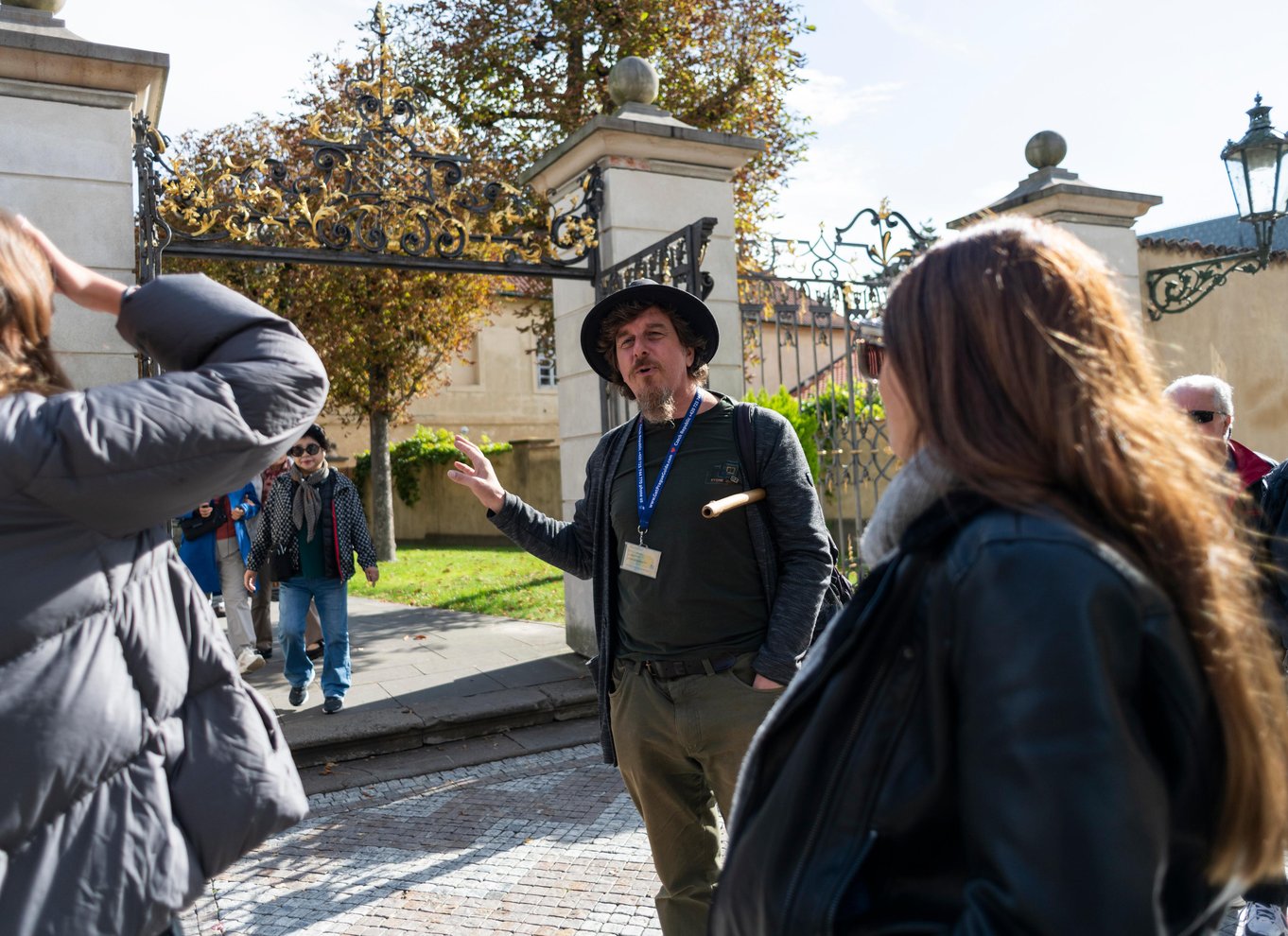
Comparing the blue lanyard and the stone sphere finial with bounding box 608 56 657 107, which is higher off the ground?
the stone sphere finial with bounding box 608 56 657 107

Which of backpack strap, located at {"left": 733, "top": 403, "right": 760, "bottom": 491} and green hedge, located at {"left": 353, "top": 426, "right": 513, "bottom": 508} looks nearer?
backpack strap, located at {"left": 733, "top": 403, "right": 760, "bottom": 491}

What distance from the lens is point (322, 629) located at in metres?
6.30

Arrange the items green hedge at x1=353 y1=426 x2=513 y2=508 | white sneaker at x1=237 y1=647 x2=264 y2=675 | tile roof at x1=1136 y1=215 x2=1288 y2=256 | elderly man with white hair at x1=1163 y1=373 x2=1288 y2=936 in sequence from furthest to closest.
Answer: green hedge at x1=353 y1=426 x2=513 y2=508 < tile roof at x1=1136 y1=215 x2=1288 y2=256 < white sneaker at x1=237 y1=647 x2=264 y2=675 < elderly man with white hair at x1=1163 y1=373 x2=1288 y2=936

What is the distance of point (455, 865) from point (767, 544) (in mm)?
2213

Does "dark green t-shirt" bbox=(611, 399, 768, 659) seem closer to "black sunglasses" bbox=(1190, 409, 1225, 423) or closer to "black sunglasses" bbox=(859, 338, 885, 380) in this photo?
"black sunglasses" bbox=(859, 338, 885, 380)

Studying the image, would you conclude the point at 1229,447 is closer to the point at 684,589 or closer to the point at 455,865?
the point at 684,589

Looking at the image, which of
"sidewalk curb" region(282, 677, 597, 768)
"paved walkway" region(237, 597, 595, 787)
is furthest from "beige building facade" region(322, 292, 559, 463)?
"sidewalk curb" region(282, 677, 597, 768)

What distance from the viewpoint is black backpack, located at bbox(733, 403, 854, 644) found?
2812 mm

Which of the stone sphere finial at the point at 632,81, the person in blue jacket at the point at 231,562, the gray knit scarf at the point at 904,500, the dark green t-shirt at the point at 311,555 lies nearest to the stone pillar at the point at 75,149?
the dark green t-shirt at the point at 311,555

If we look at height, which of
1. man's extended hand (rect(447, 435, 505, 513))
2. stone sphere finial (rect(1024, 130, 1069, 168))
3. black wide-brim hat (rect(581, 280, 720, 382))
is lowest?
man's extended hand (rect(447, 435, 505, 513))

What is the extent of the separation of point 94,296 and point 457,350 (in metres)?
16.1

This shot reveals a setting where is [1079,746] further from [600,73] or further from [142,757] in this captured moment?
[600,73]

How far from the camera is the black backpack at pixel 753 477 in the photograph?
281 cm

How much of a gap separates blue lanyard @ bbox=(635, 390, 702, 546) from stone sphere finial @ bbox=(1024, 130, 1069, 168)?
6196mm
